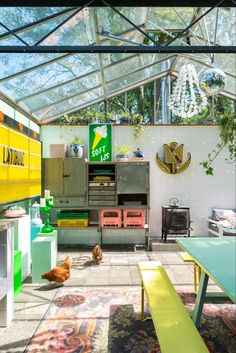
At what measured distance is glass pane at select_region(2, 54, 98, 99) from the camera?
18.0ft

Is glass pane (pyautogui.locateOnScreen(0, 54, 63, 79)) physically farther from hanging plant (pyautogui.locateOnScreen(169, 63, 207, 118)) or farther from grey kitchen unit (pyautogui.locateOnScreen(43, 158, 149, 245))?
grey kitchen unit (pyautogui.locateOnScreen(43, 158, 149, 245))

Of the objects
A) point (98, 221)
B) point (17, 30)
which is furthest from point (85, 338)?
point (98, 221)

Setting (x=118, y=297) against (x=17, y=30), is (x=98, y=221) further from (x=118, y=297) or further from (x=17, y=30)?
(x=17, y=30)

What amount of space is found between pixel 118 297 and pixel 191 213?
13.5ft

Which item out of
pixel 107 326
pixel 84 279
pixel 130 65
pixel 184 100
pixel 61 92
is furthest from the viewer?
pixel 130 65

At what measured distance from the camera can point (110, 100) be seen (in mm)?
8266

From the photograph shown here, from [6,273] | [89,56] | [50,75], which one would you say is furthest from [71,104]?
[6,273]

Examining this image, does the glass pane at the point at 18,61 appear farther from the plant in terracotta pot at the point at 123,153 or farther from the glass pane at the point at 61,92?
the plant in terracotta pot at the point at 123,153

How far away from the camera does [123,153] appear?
755cm

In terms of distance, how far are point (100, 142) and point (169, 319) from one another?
564 centimetres

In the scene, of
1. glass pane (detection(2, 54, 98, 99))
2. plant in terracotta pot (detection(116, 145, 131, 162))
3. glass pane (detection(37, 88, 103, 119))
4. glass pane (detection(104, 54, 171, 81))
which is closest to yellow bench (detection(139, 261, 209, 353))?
glass pane (detection(2, 54, 98, 99))

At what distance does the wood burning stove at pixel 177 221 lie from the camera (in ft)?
23.5

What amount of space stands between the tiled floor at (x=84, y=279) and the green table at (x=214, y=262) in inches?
43.7
